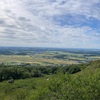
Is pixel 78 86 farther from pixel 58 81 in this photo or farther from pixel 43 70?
pixel 43 70

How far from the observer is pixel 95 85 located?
3178 centimetres

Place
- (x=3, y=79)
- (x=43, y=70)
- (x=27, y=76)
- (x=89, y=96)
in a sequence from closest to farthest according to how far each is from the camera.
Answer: (x=89, y=96) → (x=3, y=79) → (x=27, y=76) → (x=43, y=70)

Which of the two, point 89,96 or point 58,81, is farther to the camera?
point 58,81

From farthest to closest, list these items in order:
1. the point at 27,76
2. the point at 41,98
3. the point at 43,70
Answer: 1. the point at 43,70
2. the point at 27,76
3. the point at 41,98

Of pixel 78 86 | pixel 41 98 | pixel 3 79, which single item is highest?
pixel 78 86

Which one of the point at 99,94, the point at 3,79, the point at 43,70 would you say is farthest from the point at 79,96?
the point at 43,70

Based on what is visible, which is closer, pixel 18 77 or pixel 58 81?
pixel 58 81

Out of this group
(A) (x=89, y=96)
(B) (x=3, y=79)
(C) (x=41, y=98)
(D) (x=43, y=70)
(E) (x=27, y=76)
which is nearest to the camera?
(A) (x=89, y=96)

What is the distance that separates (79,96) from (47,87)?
5431 mm

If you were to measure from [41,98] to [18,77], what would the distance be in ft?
351

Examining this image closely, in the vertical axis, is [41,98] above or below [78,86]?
below

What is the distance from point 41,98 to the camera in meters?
32.3

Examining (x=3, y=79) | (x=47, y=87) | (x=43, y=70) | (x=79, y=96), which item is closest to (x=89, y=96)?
(x=79, y=96)

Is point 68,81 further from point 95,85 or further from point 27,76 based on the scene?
point 27,76
